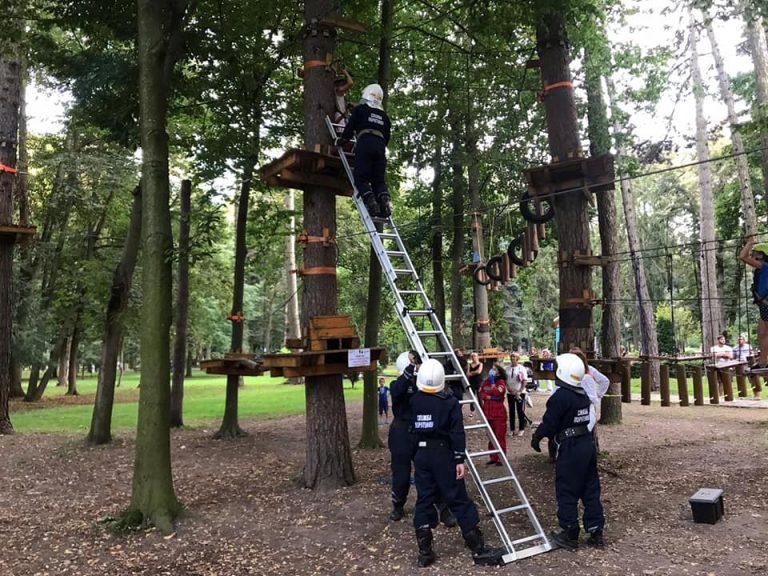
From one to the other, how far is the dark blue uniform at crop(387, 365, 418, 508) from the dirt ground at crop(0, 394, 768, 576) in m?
0.35

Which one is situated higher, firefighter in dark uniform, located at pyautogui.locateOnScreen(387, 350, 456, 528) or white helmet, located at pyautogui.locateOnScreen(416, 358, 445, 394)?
white helmet, located at pyautogui.locateOnScreen(416, 358, 445, 394)

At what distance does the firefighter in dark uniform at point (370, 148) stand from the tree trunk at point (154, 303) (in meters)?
2.34

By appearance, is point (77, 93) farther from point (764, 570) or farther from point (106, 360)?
point (764, 570)

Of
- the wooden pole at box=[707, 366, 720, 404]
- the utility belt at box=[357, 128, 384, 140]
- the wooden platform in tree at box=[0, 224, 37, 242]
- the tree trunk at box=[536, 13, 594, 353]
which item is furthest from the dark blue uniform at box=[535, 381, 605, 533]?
the wooden platform in tree at box=[0, 224, 37, 242]

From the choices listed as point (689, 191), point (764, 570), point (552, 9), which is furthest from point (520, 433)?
point (689, 191)

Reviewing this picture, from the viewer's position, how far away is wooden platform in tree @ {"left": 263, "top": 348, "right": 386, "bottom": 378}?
22.7 feet

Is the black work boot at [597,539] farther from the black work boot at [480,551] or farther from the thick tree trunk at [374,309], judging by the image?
the thick tree trunk at [374,309]

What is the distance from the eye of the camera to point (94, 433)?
1138cm

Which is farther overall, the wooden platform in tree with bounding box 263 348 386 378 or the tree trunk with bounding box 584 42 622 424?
the tree trunk with bounding box 584 42 622 424

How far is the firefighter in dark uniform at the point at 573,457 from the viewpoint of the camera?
5273mm

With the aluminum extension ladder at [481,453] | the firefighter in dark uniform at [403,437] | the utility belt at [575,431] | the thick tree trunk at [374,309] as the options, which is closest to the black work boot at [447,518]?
the firefighter in dark uniform at [403,437]

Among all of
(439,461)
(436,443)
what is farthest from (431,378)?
(439,461)

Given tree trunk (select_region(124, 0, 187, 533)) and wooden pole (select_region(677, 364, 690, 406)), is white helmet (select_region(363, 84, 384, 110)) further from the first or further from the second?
wooden pole (select_region(677, 364, 690, 406))

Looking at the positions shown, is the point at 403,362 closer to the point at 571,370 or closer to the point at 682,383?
the point at 571,370
